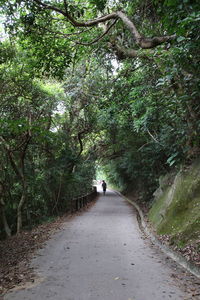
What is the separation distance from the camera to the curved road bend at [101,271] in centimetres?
404

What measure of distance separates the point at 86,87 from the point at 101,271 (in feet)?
37.0

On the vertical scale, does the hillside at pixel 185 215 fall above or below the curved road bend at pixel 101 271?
above

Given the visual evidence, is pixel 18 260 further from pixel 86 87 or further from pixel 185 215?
pixel 86 87

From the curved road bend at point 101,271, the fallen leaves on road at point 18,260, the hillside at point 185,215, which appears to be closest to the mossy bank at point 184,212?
the hillside at point 185,215

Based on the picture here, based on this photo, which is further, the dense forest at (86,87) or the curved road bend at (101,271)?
the dense forest at (86,87)

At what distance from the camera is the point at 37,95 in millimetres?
12375

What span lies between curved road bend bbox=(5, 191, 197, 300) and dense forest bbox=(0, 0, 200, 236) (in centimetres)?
362

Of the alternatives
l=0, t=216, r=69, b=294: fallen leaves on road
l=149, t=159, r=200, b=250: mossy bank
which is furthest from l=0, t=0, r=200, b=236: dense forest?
l=0, t=216, r=69, b=294: fallen leaves on road

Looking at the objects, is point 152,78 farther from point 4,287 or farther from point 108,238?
point 4,287

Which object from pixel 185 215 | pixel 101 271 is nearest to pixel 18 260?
pixel 101 271

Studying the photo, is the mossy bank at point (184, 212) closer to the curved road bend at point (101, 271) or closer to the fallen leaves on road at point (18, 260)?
the curved road bend at point (101, 271)

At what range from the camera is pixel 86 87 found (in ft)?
47.4

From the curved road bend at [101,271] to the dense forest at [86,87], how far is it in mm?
3622

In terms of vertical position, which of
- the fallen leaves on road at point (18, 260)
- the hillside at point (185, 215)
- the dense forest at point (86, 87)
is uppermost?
the dense forest at point (86, 87)
